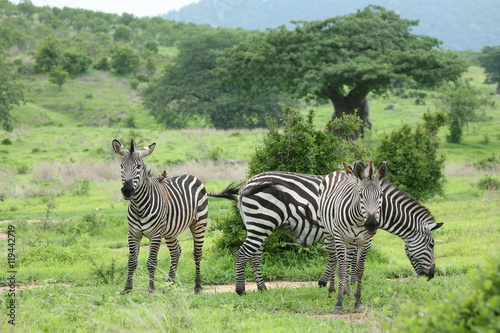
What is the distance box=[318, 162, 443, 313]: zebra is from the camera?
7.02 metres

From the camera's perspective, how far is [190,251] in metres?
12.3

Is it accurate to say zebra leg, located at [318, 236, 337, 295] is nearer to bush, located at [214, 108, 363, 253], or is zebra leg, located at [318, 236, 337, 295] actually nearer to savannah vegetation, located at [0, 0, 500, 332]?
savannah vegetation, located at [0, 0, 500, 332]

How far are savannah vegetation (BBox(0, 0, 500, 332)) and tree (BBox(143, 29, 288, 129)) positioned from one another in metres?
2.02

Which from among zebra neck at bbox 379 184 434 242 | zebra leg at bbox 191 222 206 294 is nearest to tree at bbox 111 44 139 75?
zebra leg at bbox 191 222 206 294

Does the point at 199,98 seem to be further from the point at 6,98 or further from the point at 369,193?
the point at 369,193

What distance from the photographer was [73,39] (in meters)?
75.6

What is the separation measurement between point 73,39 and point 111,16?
37373mm

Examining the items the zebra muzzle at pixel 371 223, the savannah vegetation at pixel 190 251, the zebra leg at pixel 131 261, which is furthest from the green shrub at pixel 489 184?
the zebra leg at pixel 131 261

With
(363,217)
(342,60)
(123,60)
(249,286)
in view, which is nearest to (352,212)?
(363,217)

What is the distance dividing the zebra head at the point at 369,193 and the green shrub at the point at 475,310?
10.7 feet

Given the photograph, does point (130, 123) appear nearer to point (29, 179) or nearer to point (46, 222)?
point (29, 179)

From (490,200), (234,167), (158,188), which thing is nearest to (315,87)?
(234,167)

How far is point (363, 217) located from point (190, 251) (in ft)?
19.5

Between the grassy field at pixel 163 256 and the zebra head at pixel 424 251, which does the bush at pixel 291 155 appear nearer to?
the grassy field at pixel 163 256
